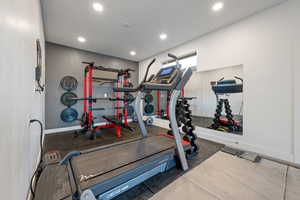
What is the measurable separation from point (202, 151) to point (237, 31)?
2959mm

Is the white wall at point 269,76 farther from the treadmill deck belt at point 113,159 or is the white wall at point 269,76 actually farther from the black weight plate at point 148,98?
the black weight plate at point 148,98

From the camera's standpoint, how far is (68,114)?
4.16 meters

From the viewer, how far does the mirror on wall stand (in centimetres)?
299

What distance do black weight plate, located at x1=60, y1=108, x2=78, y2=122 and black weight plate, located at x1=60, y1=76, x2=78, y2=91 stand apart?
2.51ft

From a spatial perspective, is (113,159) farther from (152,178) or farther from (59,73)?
(59,73)

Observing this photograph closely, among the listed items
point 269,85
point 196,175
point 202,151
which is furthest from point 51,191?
point 269,85

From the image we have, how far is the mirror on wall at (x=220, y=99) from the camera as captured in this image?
2.99m

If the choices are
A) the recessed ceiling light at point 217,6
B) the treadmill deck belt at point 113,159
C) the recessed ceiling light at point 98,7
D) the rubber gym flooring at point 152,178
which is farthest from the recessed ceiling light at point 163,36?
the rubber gym flooring at point 152,178

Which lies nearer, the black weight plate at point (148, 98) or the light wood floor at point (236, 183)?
the light wood floor at point (236, 183)

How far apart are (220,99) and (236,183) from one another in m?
A: 2.25

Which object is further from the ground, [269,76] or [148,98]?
[269,76]

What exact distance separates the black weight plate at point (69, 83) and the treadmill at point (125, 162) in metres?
3.19

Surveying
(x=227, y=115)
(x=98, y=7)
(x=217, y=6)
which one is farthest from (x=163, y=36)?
(x=227, y=115)

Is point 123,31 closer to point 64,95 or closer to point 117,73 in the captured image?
point 117,73
